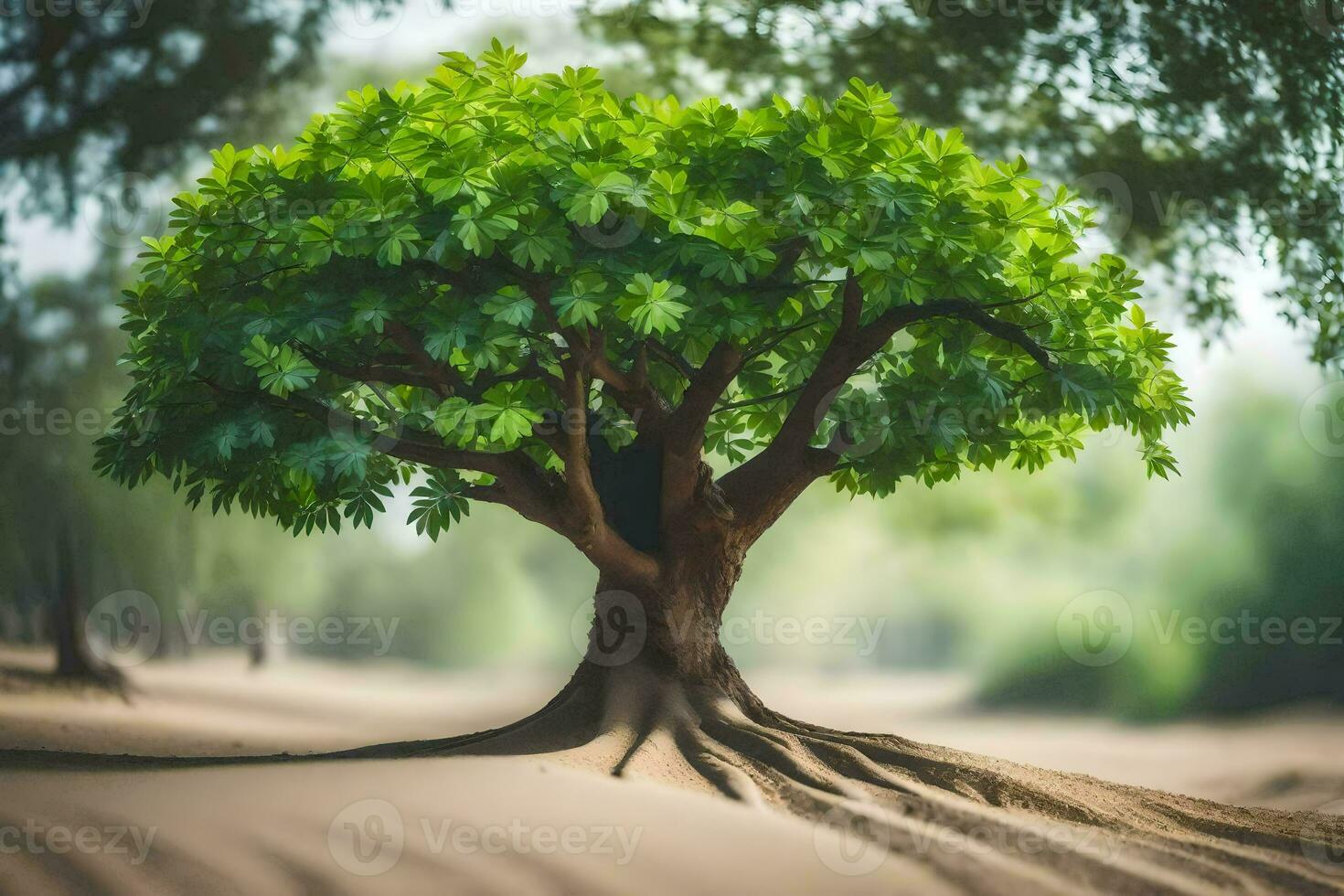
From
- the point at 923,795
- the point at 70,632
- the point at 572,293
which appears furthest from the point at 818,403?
the point at 70,632

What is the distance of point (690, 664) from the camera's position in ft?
24.1

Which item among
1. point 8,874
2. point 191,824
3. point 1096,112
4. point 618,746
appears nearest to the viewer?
point 8,874

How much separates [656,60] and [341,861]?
338 inches

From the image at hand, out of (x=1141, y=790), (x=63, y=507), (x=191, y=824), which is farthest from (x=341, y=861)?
(x=63, y=507)

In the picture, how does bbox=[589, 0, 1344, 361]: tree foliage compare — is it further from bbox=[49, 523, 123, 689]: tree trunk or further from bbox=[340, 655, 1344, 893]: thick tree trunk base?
bbox=[49, 523, 123, 689]: tree trunk

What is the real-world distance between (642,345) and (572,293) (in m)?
0.93

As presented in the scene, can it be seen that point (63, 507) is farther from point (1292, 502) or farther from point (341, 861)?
point (1292, 502)

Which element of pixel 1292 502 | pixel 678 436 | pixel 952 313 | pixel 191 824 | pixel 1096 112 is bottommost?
pixel 191 824

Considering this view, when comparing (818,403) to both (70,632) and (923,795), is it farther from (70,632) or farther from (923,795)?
(70,632)

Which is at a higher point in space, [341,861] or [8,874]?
[341,861]

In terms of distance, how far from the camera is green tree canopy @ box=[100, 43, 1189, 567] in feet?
18.4

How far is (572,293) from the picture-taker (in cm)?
559

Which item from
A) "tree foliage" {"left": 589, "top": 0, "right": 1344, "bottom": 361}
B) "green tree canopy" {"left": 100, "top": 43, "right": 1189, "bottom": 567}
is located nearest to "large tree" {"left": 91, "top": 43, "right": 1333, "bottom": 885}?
"green tree canopy" {"left": 100, "top": 43, "right": 1189, "bottom": 567}

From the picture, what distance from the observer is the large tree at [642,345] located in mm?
5641
